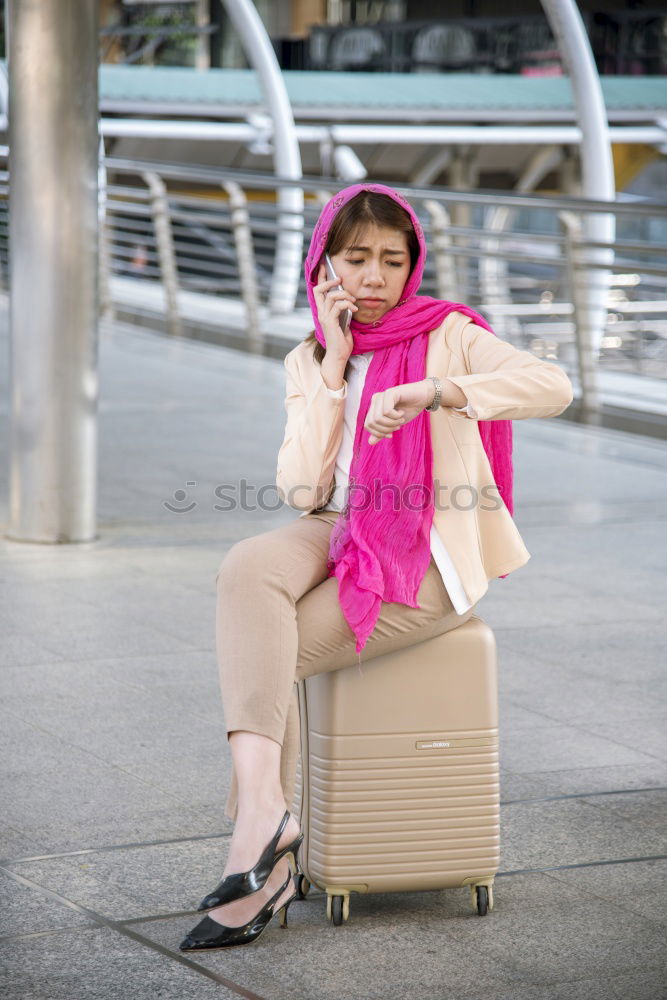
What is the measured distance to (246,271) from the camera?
11.0 m

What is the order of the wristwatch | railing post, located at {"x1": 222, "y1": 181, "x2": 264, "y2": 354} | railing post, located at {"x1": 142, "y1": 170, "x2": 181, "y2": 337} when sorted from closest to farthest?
1. the wristwatch
2. railing post, located at {"x1": 222, "y1": 181, "x2": 264, "y2": 354}
3. railing post, located at {"x1": 142, "y1": 170, "x2": 181, "y2": 337}

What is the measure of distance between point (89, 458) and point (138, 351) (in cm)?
541

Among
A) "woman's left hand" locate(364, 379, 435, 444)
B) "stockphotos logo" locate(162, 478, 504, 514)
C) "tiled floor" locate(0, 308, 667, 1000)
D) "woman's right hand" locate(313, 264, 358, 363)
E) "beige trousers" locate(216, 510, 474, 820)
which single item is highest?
"woman's right hand" locate(313, 264, 358, 363)

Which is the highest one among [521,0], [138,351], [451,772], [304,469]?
[521,0]

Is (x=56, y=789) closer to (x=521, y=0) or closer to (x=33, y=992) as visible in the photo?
(x=33, y=992)

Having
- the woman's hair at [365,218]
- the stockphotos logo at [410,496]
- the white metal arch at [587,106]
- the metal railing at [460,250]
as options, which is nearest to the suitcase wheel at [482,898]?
the stockphotos logo at [410,496]

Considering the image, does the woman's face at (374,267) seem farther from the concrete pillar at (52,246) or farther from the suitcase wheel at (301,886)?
the concrete pillar at (52,246)

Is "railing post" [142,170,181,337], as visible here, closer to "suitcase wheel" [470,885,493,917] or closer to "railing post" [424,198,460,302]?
"railing post" [424,198,460,302]

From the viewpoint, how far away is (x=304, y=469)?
2756 millimetres

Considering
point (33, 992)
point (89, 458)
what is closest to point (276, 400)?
point (89, 458)

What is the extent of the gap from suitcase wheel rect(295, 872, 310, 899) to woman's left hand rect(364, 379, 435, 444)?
0.78 m

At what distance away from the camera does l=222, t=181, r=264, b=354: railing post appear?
10773 mm

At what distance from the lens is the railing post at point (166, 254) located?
11516 mm

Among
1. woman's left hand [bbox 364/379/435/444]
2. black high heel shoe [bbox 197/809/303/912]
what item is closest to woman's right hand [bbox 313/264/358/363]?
woman's left hand [bbox 364/379/435/444]
